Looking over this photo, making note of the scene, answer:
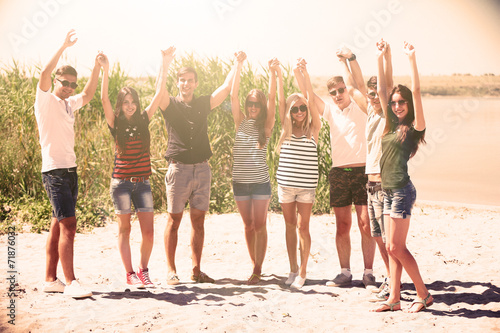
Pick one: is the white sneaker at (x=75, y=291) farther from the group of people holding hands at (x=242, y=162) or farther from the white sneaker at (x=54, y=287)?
the white sneaker at (x=54, y=287)

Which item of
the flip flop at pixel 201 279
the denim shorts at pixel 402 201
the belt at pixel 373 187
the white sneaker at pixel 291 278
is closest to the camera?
the denim shorts at pixel 402 201

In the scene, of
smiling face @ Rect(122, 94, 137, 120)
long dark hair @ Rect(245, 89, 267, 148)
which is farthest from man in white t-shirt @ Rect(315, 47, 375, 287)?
smiling face @ Rect(122, 94, 137, 120)

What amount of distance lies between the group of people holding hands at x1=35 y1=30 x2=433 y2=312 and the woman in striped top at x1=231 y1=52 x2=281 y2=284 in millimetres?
11

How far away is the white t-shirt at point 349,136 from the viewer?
521 cm

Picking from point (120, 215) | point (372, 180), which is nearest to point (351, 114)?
point (372, 180)

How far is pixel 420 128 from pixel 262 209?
178cm

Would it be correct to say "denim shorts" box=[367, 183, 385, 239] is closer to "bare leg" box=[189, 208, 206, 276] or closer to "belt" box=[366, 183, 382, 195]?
"belt" box=[366, 183, 382, 195]

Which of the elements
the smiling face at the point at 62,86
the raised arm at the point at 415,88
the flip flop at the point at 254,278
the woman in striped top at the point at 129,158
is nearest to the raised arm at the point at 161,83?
the woman in striped top at the point at 129,158

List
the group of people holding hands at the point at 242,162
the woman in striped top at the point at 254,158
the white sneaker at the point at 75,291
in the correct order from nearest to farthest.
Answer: the group of people holding hands at the point at 242,162, the white sneaker at the point at 75,291, the woman in striped top at the point at 254,158

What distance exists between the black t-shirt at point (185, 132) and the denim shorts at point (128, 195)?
0.47 meters

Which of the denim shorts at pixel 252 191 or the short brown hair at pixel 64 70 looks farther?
the denim shorts at pixel 252 191

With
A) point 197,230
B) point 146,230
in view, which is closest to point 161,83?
point 146,230

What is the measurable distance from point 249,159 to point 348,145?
987 millimetres

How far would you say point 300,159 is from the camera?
5.25 m
